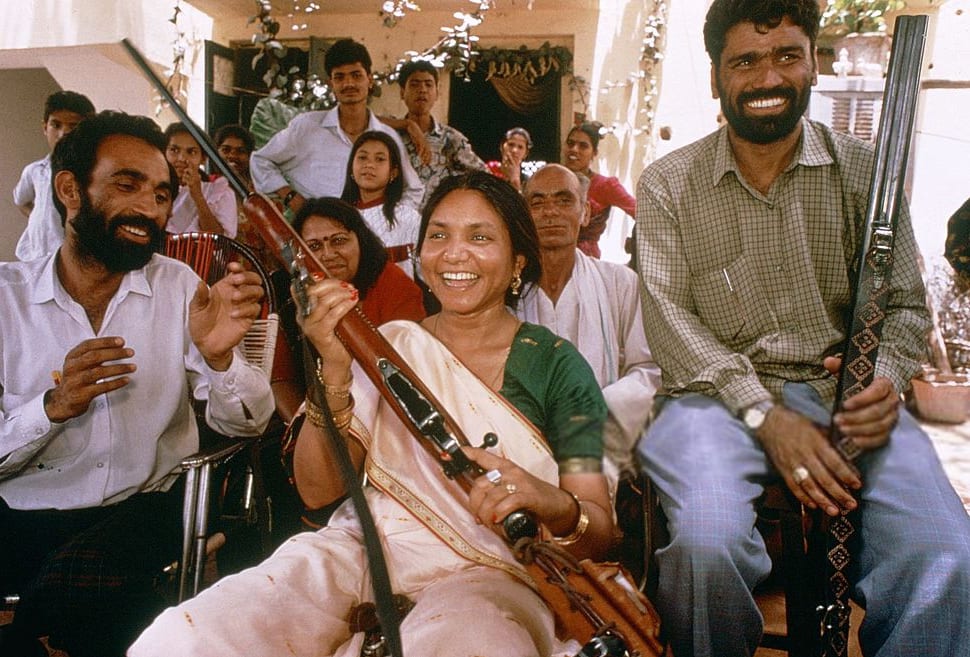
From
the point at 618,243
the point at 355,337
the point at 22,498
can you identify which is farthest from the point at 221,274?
the point at 618,243

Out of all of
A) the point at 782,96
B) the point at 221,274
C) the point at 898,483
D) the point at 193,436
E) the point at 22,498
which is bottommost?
the point at 22,498

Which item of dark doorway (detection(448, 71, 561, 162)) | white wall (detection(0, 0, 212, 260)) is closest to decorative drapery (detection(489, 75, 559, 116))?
dark doorway (detection(448, 71, 561, 162))

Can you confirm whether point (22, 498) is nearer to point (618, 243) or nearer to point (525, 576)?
point (525, 576)

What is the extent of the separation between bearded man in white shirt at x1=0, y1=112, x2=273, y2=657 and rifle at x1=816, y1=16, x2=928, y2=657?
1.17 metres

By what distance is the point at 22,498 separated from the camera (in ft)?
5.15

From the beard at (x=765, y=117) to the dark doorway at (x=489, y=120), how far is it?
409mm

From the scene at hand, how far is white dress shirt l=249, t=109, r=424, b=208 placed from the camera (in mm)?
1784

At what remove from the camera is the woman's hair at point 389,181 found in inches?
70.5

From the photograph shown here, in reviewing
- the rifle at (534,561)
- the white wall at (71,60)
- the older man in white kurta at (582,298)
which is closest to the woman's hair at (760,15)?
the older man in white kurta at (582,298)

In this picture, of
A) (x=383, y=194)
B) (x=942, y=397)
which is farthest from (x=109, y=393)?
(x=942, y=397)

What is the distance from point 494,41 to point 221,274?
3.01 ft

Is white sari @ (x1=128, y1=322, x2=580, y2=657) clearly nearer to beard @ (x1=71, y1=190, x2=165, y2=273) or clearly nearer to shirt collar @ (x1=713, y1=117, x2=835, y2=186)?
beard @ (x1=71, y1=190, x2=165, y2=273)

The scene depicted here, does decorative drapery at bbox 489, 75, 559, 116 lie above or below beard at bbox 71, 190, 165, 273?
above

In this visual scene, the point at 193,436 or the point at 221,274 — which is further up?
the point at 221,274
